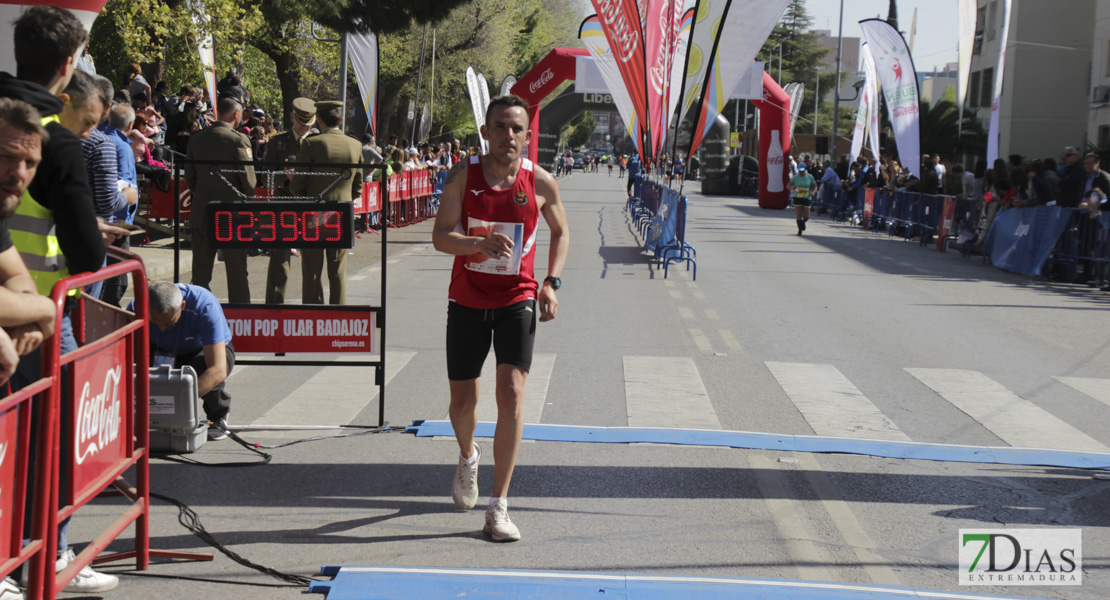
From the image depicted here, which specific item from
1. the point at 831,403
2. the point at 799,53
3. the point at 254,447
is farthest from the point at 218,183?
the point at 799,53

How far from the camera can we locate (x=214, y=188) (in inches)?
356

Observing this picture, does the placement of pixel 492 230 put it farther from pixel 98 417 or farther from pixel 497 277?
pixel 98 417

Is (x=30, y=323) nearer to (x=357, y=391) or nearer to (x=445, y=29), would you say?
(x=357, y=391)

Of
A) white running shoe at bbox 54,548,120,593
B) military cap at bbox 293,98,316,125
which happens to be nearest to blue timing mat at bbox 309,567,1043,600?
white running shoe at bbox 54,548,120,593

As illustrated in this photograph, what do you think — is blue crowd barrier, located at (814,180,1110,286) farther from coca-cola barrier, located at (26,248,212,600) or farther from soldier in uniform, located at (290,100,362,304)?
coca-cola barrier, located at (26,248,212,600)

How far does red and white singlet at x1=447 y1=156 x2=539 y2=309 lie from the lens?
477 centimetres

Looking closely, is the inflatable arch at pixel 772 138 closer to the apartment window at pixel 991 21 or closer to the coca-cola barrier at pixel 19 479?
the apartment window at pixel 991 21

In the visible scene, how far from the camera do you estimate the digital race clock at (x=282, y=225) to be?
6527 mm

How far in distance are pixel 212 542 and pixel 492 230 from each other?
1.78m

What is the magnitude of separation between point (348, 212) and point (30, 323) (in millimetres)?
3630

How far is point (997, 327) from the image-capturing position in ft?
38.2

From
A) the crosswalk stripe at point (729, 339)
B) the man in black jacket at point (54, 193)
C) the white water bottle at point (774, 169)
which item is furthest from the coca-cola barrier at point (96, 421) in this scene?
the white water bottle at point (774, 169)

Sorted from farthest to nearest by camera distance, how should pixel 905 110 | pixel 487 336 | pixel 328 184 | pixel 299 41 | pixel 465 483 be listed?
pixel 299 41, pixel 905 110, pixel 328 184, pixel 465 483, pixel 487 336

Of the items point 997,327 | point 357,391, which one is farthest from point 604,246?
point 357,391
